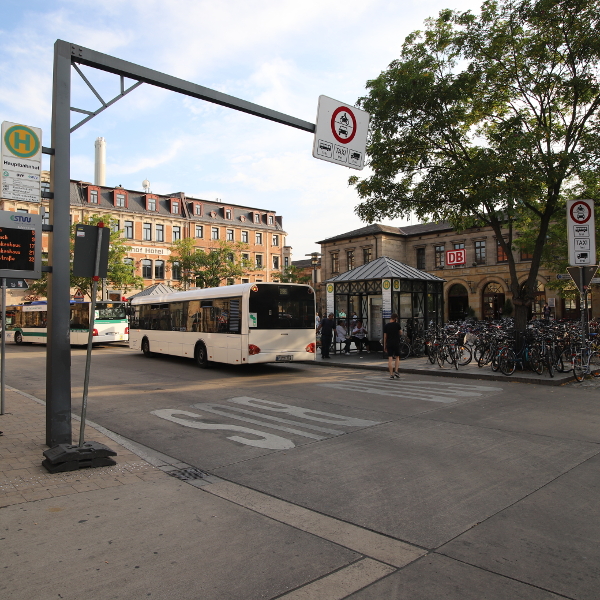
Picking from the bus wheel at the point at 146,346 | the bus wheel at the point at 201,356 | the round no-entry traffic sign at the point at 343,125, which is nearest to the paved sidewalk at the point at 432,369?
the bus wheel at the point at 201,356

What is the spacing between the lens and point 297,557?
147 inches

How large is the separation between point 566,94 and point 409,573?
14.4 m

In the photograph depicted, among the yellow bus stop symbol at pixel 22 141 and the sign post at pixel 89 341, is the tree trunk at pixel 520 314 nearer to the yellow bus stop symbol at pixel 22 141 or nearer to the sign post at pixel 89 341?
the sign post at pixel 89 341

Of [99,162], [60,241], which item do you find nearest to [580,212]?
[60,241]

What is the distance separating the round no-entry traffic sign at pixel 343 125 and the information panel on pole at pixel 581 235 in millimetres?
7360

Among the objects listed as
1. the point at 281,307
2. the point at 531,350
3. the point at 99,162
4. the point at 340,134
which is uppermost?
the point at 99,162

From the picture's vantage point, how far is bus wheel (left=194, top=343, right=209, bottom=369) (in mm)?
17280

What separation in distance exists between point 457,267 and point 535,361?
128ft

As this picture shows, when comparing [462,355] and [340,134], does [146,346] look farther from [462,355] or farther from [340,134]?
[340,134]

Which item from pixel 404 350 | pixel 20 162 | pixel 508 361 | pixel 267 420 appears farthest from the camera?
pixel 404 350

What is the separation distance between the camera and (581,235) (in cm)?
1352

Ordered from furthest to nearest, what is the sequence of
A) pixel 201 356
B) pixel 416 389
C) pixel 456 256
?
pixel 456 256, pixel 201 356, pixel 416 389

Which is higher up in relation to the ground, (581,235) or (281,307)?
(581,235)

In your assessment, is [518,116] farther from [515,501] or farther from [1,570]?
[1,570]
